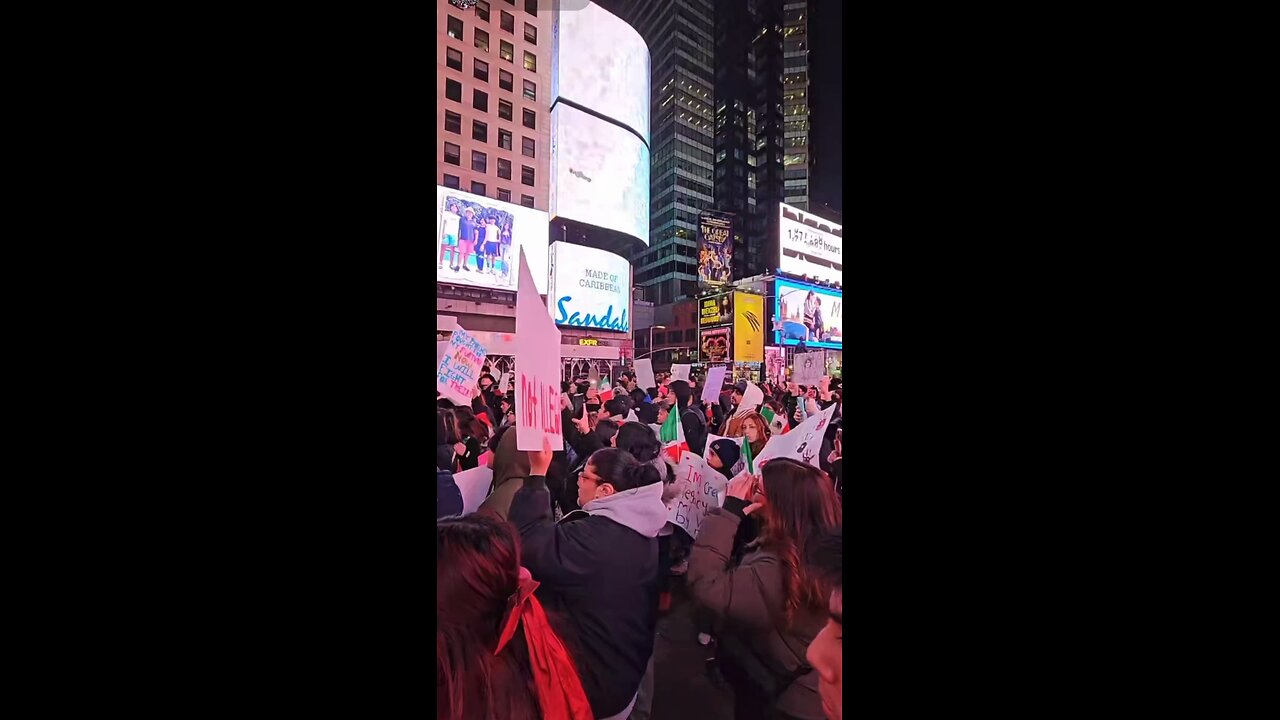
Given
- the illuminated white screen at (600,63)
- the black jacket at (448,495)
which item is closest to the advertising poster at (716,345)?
the illuminated white screen at (600,63)

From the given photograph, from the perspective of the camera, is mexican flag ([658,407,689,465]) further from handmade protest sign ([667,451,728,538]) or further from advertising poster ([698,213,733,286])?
advertising poster ([698,213,733,286])

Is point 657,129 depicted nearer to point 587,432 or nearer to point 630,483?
point 587,432

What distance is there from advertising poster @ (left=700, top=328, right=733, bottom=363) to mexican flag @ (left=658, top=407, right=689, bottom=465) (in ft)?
1.84

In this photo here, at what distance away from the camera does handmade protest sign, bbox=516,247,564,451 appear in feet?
5.11

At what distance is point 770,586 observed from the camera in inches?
68.7

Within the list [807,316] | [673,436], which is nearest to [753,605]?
[673,436]

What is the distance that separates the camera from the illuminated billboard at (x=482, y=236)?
6.50 ft

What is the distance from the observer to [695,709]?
1.74 meters

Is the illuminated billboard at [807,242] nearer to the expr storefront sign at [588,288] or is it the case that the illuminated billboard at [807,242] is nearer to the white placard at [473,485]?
the expr storefront sign at [588,288]

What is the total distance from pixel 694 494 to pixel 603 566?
0.45m

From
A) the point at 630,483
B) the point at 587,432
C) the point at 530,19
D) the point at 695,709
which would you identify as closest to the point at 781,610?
the point at 695,709

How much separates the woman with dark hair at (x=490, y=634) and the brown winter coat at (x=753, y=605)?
21.7 inches

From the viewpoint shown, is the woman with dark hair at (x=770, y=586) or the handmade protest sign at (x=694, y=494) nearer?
the woman with dark hair at (x=770, y=586)

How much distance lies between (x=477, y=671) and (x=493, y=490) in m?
0.50
